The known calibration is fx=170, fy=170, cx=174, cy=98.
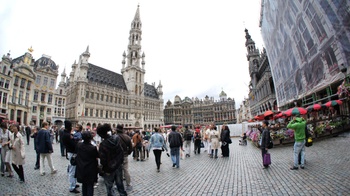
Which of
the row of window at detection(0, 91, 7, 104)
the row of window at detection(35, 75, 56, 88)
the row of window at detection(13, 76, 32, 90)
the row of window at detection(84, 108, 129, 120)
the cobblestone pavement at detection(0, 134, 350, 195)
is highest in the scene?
the row of window at detection(35, 75, 56, 88)

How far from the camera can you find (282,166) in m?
6.97

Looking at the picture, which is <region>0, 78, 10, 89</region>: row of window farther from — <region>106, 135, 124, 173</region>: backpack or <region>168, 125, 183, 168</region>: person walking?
<region>106, 135, 124, 173</region>: backpack

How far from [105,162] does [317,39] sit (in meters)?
20.2

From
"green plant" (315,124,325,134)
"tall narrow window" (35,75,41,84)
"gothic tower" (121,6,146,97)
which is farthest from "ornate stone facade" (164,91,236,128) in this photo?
"green plant" (315,124,325,134)

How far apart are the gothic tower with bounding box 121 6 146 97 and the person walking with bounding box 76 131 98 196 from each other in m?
59.5

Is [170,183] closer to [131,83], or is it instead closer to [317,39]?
[317,39]

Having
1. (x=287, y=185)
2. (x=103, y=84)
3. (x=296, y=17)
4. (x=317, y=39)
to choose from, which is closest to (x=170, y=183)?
(x=287, y=185)

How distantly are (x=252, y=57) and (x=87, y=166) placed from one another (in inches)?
2353

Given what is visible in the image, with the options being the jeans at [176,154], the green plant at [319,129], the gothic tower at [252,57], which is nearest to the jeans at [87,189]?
the jeans at [176,154]

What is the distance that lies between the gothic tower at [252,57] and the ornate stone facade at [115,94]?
38.7m

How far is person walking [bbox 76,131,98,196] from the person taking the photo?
3740mm

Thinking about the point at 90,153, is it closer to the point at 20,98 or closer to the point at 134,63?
the point at 20,98

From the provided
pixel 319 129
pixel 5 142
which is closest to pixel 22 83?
pixel 5 142

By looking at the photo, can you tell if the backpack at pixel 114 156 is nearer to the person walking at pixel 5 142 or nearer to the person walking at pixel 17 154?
the person walking at pixel 17 154
